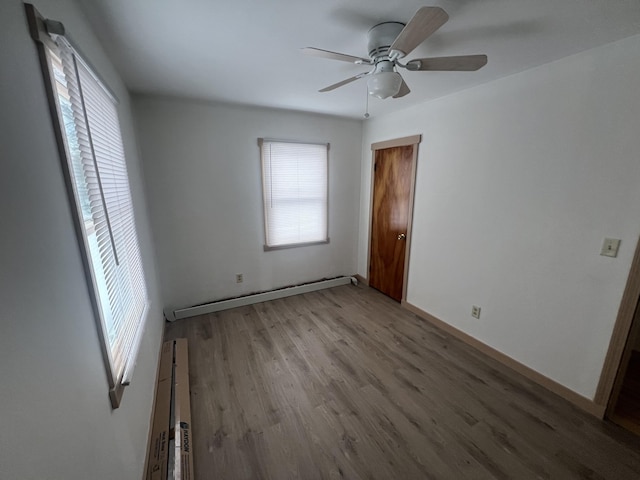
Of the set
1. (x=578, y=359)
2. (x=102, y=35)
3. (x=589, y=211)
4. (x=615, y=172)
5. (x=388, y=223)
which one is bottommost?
(x=578, y=359)

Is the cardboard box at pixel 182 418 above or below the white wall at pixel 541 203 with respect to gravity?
below

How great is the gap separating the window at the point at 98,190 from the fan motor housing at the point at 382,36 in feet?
4.46

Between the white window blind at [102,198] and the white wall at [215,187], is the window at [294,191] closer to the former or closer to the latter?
the white wall at [215,187]

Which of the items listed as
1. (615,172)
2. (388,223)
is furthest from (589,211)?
(388,223)

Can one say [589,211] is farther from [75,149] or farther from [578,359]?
[75,149]

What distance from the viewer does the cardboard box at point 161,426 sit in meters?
1.41

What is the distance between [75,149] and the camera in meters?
1.02

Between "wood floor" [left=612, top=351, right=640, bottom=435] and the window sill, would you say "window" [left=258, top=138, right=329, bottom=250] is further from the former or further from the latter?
"wood floor" [left=612, top=351, right=640, bottom=435]

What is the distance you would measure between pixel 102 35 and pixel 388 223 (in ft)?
9.88

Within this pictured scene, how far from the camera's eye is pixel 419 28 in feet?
3.65

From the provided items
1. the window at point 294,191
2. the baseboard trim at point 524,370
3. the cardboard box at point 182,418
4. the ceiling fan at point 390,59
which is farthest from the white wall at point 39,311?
the baseboard trim at point 524,370

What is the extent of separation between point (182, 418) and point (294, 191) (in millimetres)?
2515

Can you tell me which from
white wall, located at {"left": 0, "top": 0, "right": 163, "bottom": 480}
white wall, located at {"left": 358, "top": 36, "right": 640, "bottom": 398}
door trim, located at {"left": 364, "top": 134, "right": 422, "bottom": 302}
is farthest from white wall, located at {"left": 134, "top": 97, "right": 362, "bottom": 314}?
white wall, located at {"left": 0, "top": 0, "right": 163, "bottom": 480}

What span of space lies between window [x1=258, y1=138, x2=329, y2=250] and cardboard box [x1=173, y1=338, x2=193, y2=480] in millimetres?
1549
